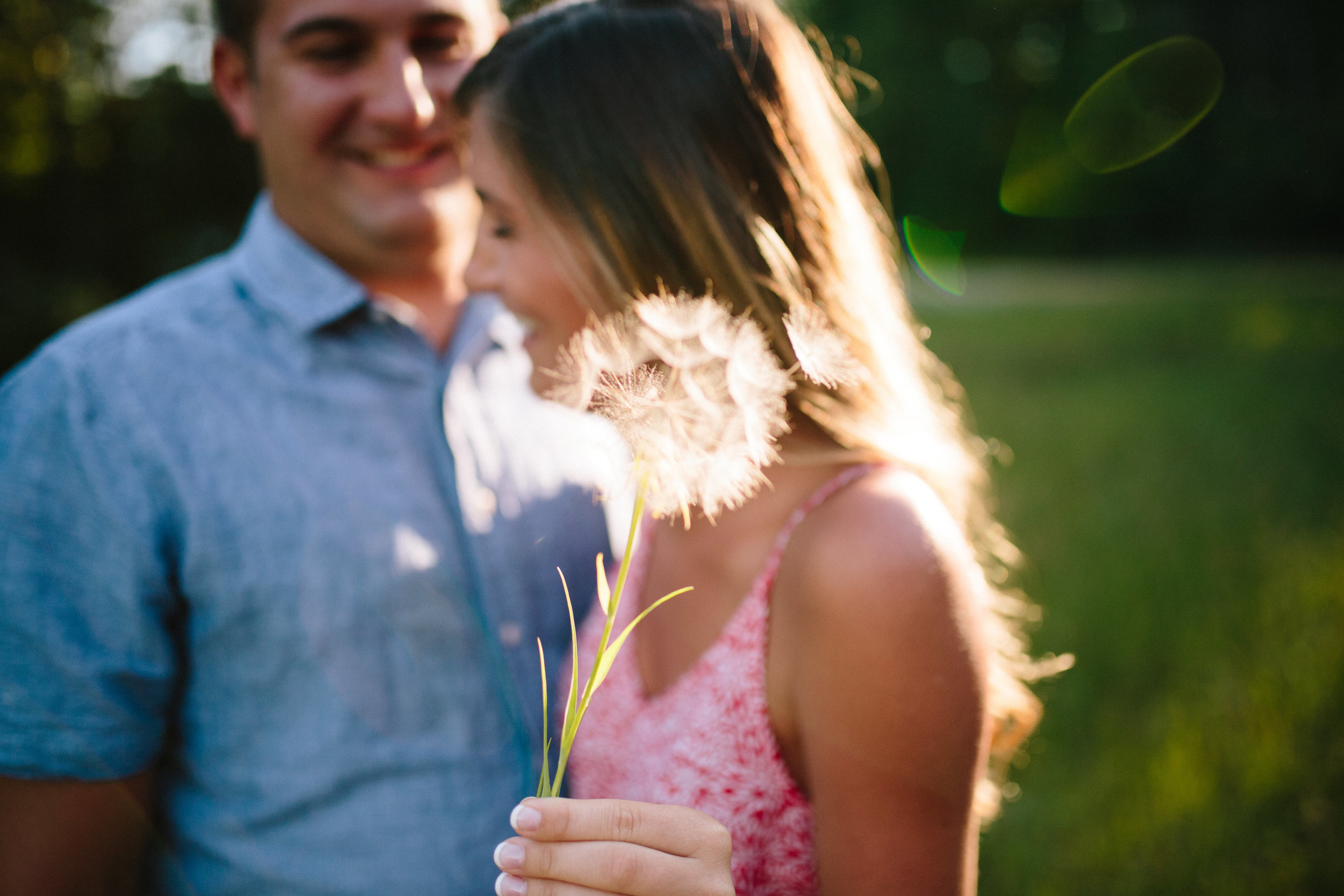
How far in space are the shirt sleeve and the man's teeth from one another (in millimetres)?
895

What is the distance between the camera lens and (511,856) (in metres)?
1.09

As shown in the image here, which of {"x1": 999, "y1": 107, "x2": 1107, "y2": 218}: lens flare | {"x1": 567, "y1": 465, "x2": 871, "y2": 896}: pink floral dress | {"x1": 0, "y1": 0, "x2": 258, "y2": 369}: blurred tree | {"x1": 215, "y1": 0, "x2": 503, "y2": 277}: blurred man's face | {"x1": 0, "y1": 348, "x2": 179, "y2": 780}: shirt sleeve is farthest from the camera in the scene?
{"x1": 999, "y1": 107, "x2": 1107, "y2": 218}: lens flare

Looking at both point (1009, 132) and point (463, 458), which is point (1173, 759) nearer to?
point (463, 458)

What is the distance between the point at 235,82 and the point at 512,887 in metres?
2.32

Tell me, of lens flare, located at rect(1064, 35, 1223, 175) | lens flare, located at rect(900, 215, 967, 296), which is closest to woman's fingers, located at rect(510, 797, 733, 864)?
lens flare, located at rect(1064, 35, 1223, 175)

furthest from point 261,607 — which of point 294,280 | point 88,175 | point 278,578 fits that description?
point 88,175

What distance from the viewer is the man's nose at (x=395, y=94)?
2268 millimetres

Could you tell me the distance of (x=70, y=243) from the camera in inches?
452

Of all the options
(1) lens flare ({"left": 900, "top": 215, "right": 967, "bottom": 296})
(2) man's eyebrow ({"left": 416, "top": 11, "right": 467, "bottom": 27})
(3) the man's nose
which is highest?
(2) man's eyebrow ({"left": 416, "top": 11, "right": 467, "bottom": 27})


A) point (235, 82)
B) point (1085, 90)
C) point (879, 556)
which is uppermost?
point (235, 82)

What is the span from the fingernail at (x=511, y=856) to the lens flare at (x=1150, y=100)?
2911 centimetres

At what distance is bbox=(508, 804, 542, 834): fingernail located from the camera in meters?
1.08

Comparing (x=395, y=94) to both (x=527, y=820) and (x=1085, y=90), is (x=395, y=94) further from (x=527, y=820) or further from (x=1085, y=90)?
(x=1085, y=90)

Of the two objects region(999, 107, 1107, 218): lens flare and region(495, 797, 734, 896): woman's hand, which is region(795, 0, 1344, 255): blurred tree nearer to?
region(999, 107, 1107, 218): lens flare
